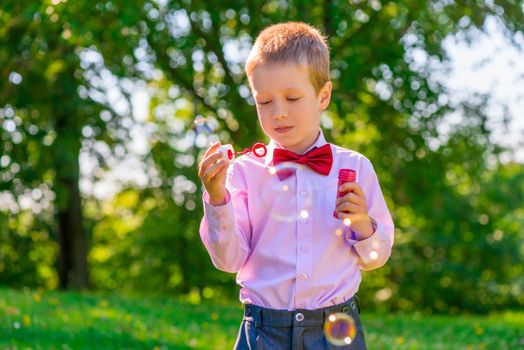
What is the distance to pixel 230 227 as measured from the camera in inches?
120

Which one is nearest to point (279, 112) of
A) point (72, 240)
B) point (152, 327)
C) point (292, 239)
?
point (292, 239)

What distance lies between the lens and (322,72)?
125 inches

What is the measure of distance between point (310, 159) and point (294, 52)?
1.25 ft

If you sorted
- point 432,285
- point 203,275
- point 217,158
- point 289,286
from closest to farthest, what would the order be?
point 217,158 → point 289,286 → point 203,275 → point 432,285

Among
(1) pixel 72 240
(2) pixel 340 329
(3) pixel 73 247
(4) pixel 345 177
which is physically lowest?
(3) pixel 73 247

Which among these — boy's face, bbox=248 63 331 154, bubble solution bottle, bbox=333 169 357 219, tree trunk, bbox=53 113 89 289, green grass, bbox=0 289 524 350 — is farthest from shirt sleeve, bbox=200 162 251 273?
tree trunk, bbox=53 113 89 289

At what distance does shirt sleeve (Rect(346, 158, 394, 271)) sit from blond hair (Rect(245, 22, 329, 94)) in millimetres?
368

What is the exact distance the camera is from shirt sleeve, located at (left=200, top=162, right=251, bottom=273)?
9.92 feet

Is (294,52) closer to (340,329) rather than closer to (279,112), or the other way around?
(279,112)

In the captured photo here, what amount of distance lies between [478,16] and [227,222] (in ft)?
30.1

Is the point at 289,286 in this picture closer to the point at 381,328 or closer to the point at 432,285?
the point at 381,328

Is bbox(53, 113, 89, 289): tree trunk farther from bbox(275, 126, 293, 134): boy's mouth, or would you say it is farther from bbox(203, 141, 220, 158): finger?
bbox(203, 141, 220, 158): finger

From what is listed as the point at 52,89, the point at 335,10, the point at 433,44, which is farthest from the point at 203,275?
the point at 335,10

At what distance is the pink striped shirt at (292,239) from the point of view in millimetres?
3107
